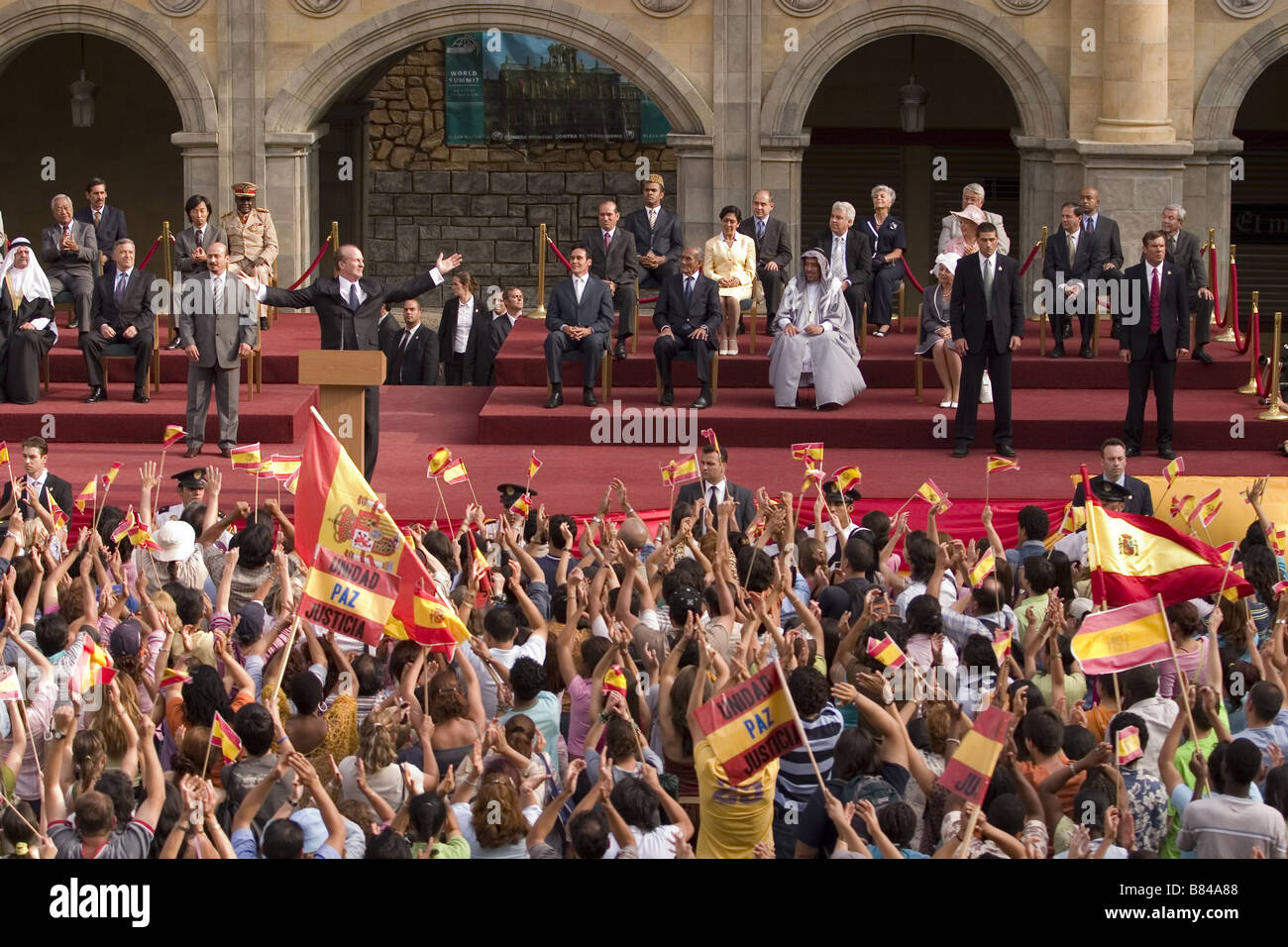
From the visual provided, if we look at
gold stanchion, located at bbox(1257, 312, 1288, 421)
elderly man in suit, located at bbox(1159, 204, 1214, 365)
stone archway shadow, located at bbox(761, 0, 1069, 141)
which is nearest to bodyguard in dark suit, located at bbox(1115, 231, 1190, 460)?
gold stanchion, located at bbox(1257, 312, 1288, 421)

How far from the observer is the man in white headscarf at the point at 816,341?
1873cm

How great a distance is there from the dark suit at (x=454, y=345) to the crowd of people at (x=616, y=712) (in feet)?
31.4

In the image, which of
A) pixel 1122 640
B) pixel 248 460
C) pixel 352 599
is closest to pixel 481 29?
pixel 248 460

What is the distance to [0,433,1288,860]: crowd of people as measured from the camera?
25.4 ft

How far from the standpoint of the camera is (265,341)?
69.2 feet

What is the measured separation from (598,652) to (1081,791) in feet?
7.31

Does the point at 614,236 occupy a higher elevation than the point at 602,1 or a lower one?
lower

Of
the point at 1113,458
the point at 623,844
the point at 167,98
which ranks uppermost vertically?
the point at 167,98

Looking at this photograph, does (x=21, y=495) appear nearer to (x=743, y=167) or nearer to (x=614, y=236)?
(x=614, y=236)

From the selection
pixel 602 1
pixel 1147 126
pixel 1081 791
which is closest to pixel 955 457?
pixel 1147 126

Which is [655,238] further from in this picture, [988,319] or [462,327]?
[988,319]

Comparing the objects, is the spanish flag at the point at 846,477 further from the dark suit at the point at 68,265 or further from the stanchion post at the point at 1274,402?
the dark suit at the point at 68,265

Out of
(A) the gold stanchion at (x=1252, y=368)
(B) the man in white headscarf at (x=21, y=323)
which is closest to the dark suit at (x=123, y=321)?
(B) the man in white headscarf at (x=21, y=323)

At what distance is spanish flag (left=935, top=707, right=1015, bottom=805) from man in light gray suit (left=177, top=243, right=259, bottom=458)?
10.6m
